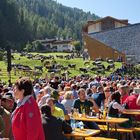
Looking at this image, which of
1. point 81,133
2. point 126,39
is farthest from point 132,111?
point 126,39

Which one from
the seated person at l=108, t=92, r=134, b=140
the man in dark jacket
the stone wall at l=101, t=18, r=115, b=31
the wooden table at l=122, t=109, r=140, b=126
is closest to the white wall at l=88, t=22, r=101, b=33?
the stone wall at l=101, t=18, r=115, b=31

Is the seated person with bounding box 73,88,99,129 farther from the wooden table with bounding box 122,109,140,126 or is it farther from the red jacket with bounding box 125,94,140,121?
the red jacket with bounding box 125,94,140,121

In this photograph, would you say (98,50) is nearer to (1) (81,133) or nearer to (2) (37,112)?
(1) (81,133)

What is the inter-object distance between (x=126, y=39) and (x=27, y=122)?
67.2 meters

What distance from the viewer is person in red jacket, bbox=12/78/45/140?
533 cm

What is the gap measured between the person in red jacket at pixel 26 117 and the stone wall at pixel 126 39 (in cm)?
6397

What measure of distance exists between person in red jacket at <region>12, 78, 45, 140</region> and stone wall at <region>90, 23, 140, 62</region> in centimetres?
6397

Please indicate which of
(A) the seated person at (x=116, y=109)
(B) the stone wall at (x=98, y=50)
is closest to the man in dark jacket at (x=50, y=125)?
(A) the seated person at (x=116, y=109)

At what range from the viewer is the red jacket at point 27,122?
17.5 feet

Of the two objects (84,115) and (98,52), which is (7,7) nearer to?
(98,52)

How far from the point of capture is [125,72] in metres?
46.2

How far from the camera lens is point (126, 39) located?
235 feet

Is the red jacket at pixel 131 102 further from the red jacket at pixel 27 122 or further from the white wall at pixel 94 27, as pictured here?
the white wall at pixel 94 27

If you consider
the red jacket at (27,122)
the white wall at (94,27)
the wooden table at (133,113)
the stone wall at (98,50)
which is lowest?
the wooden table at (133,113)
